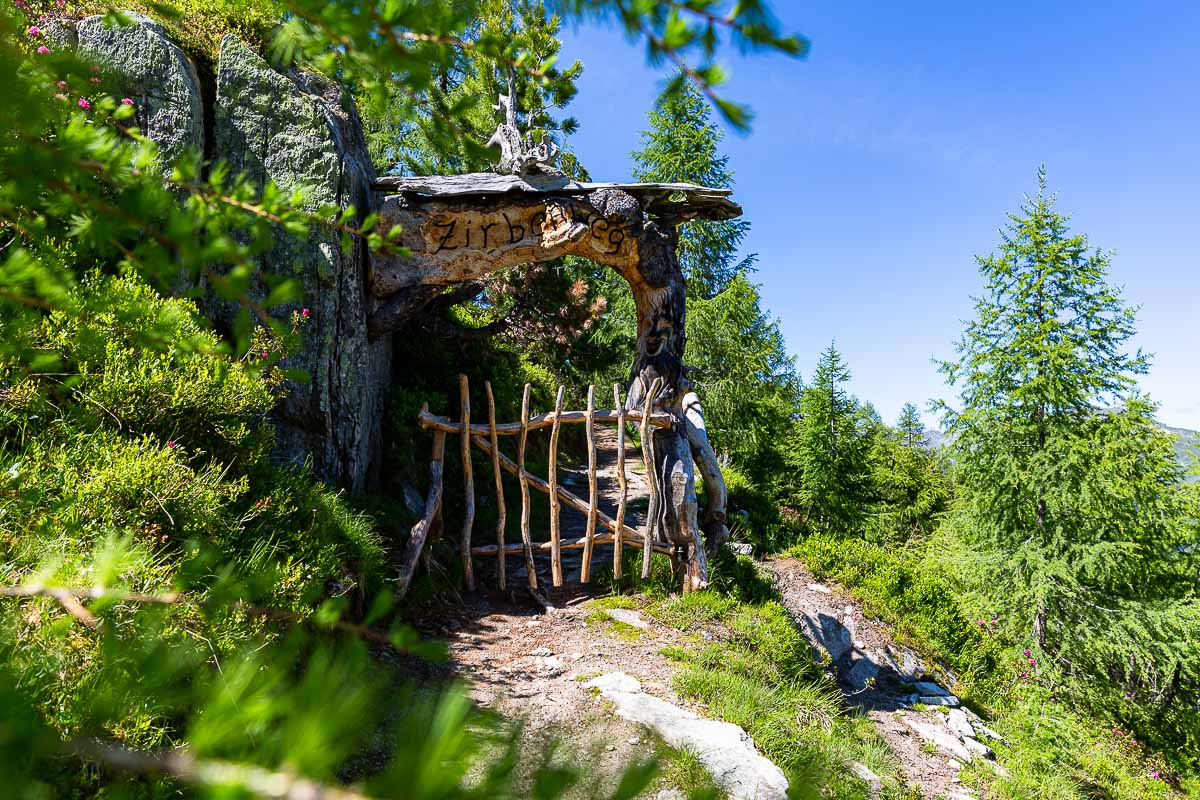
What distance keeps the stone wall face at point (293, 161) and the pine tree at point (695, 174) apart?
9696mm

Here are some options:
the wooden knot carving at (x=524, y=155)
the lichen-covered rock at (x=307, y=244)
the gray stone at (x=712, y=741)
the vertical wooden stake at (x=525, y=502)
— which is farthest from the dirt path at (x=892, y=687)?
the wooden knot carving at (x=524, y=155)

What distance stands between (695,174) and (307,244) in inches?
428

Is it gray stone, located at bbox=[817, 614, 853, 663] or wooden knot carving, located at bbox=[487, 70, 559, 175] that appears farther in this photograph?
gray stone, located at bbox=[817, 614, 853, 663]

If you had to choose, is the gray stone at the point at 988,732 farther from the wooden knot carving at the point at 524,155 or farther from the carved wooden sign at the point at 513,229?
the wooden knot carving at the point at 524,155

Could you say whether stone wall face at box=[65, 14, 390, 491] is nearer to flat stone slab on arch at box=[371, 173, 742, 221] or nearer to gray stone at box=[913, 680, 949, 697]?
flat stone slab on arch at box=[371, 173, 742, 221]

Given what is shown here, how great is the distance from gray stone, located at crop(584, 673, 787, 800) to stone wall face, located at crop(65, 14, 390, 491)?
3.43 metres

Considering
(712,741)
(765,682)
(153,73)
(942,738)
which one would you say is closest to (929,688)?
(942,738)

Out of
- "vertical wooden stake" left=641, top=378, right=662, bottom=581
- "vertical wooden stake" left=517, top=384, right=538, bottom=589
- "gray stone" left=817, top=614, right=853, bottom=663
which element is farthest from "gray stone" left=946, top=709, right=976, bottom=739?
"vertical wooden stake" left=517, top=384, right=538, bottom=589

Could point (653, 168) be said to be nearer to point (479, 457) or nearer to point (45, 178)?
point (479, 457)

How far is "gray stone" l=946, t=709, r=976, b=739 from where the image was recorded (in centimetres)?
752

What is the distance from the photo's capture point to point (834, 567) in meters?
10.7

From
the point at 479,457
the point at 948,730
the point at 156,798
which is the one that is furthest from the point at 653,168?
the point at 156,798

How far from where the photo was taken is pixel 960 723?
7.74 meters

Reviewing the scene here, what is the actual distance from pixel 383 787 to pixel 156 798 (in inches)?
99.1
